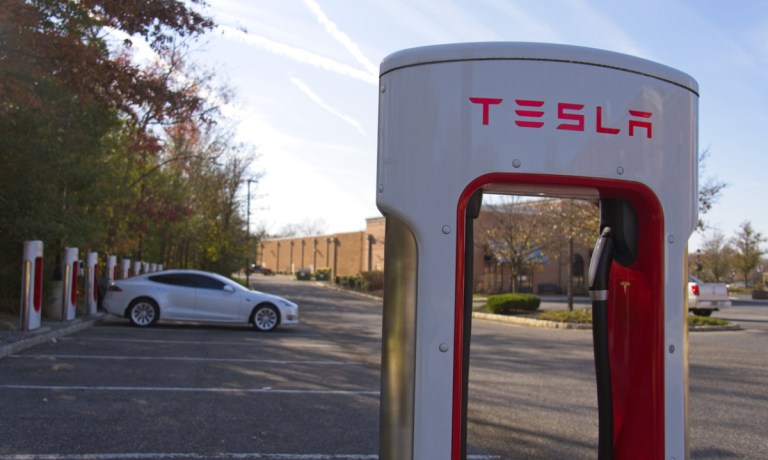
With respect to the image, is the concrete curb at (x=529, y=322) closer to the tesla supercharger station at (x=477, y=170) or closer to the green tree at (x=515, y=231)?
the green tree at (x=515, y=231)

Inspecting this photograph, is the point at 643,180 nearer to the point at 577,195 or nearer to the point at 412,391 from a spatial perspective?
the point at 577,195

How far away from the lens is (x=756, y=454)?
6.42m

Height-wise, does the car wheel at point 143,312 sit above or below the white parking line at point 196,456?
above

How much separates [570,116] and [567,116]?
12 mm

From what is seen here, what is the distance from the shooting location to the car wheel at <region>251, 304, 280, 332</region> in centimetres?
1805

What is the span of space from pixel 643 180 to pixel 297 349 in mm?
11770

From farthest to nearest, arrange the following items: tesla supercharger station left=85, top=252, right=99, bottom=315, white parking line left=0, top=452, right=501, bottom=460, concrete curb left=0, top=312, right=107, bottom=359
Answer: tesla supercharger station left=85, top=252, right=99, bottom=315 → concrete curb left=0, top=312, right=107, bottom=359 → white parking line left=0, top=452, right=501, bottom=460

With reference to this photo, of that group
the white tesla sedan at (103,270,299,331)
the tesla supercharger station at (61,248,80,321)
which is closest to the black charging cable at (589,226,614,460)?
the tesla supercharger station at (61,248,80,321)

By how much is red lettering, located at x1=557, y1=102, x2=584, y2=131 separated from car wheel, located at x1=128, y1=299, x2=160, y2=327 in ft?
53.9

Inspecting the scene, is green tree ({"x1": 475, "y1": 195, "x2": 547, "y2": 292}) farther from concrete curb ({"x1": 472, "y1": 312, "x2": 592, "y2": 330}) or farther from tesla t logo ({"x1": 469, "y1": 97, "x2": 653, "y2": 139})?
tesla t logo ({"x1": 469, "y1": 97, "x2": 653, "y2": 139})

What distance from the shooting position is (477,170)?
2662mm

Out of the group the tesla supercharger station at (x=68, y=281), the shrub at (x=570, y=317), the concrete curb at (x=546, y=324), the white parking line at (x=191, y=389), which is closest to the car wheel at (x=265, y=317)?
the tesla supercharger station at (x=68, y=281)

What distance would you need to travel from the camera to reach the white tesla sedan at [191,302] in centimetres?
1781

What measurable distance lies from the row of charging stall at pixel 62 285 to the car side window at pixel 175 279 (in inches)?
72.2
